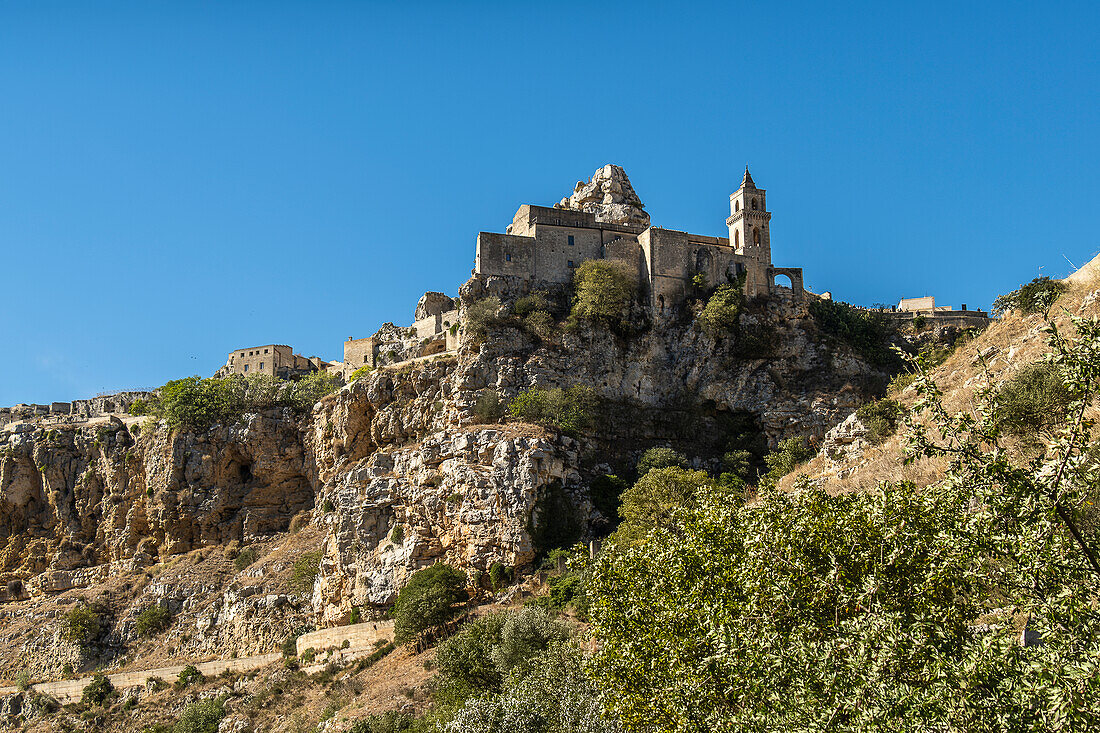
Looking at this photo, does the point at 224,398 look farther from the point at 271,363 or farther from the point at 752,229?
the point at 752,229

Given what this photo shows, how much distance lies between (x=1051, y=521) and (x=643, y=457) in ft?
106

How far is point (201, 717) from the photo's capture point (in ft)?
123

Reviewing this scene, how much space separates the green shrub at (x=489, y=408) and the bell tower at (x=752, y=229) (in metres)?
16.9

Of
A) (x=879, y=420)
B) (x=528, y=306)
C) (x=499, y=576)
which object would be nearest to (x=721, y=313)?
(x=528, y=306)

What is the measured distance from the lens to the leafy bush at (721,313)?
48000mm

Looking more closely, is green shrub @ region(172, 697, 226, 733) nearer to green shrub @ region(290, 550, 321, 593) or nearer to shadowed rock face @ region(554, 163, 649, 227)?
green shrub @ region(290, 550, 321, 593)

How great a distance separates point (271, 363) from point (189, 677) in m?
37.9

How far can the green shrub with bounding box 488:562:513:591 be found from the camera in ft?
124

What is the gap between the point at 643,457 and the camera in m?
43.4

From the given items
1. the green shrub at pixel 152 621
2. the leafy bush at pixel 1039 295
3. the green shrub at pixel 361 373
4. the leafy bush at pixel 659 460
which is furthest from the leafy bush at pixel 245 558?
the leafy bush at pixel 1039 295

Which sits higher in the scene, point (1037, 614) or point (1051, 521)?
point (1051, 521)

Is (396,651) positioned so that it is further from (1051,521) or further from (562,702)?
(1051,521)

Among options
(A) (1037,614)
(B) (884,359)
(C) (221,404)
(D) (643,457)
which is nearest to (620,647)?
(A) (1037,614)

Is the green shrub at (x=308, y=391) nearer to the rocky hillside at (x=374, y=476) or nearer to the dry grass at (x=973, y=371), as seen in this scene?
the rocky hillside at (x=374, y=476)
